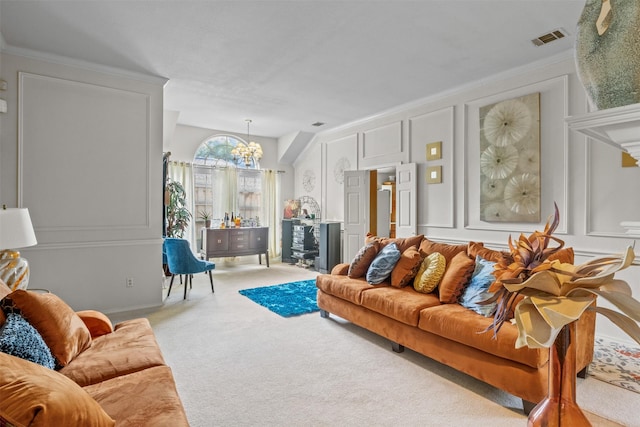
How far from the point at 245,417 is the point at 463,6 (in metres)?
3.37

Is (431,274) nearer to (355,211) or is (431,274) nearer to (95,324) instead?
(95,324)

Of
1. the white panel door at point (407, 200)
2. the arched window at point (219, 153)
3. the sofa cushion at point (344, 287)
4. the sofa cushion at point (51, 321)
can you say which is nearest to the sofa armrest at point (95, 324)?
the sofa cushion at point (51, 321)

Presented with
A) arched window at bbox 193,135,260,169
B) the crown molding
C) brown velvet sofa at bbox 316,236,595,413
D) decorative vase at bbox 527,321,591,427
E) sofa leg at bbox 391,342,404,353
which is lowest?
sofa leg at bbox 391,342,404,353

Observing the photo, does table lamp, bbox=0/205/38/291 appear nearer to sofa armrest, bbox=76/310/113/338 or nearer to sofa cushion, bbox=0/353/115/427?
sofa armrest, bbox=76/310/113/338

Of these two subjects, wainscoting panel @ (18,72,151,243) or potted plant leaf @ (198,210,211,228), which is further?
potted plant leaf @ (198,210,211,228)

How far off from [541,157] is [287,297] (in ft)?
11.5

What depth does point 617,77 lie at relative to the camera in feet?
2.27

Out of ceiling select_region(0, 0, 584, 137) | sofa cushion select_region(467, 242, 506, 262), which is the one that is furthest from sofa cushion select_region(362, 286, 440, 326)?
ceiling select_region(0, 0, 584, 137)

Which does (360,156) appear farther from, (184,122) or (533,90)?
(184,122)

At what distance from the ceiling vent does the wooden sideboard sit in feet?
18.0

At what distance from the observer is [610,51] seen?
684 millimetres

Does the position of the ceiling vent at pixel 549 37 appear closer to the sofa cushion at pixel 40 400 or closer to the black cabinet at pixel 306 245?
the sofa cushion at pixel 40 400

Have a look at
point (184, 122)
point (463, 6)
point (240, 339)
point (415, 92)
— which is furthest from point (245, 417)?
point (184, 122)

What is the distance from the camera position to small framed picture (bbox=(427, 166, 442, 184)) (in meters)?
4.89
